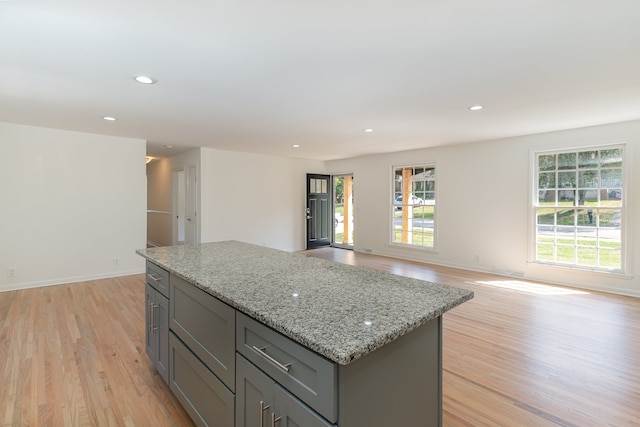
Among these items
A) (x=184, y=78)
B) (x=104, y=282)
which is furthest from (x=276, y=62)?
(x=104, y=282)

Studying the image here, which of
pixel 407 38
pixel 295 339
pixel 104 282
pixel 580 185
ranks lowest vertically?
pixel 104 282

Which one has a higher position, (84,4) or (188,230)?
(84,4)

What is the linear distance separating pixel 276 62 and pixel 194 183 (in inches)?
183

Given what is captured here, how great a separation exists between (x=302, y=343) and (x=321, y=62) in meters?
2.05

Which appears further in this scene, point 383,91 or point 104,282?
point 104,282

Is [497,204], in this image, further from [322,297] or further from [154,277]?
[154,277]

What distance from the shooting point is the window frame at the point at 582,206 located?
4.23 metres

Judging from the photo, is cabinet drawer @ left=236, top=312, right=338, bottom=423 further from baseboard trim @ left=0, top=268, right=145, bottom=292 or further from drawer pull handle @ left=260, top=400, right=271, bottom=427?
baseboard trim @ left=0, top=268, right=145, bottom=292

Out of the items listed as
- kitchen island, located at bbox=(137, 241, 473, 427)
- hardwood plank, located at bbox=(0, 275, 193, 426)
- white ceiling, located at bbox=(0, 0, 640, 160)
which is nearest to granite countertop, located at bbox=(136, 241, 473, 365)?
kitchen island, located at bbox=(137, 241, 473, 427)

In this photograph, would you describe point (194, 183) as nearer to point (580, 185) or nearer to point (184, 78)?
point (184, 78)

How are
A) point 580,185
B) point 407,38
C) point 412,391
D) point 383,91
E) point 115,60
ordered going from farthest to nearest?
1. point 580,185
2. point 383,91
3. point 115,60
4. point 407,38
5. point 412,391

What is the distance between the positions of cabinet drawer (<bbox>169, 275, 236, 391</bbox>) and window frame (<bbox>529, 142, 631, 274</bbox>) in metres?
5.22

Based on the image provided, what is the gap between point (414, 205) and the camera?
666cm

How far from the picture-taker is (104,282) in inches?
190
